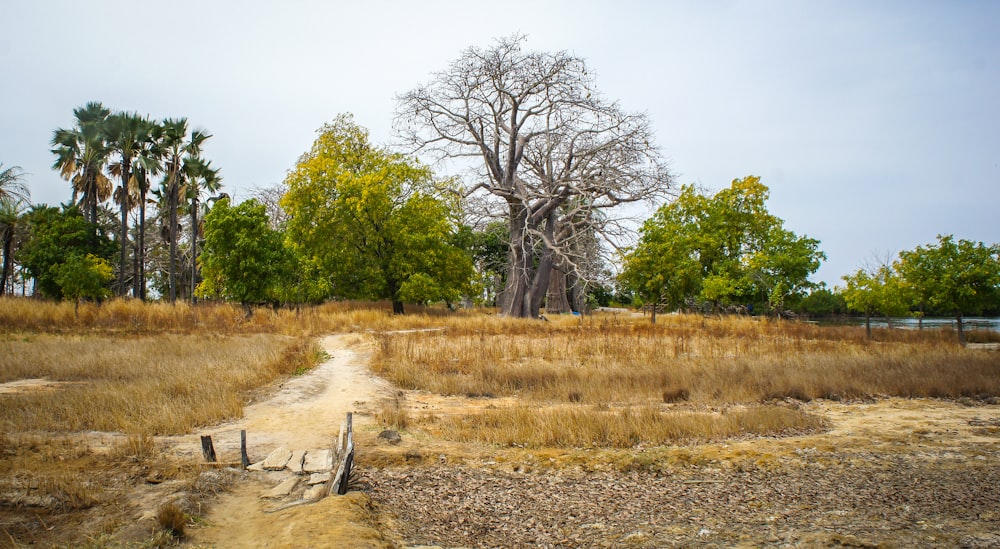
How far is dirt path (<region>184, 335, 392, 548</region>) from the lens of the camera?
479 cm

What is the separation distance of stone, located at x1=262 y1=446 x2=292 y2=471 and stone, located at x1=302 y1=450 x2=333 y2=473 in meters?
0.22

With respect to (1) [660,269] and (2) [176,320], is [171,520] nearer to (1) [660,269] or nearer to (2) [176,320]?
(2) [176,320]

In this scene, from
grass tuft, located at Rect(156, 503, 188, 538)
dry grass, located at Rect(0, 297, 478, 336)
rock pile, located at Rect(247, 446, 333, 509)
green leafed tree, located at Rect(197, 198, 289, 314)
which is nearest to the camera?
grass tuft, located at Rect(156, 503, 188, 538)

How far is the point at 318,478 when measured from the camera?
20.1 ft

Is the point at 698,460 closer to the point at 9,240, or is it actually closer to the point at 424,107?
the point at 424,107

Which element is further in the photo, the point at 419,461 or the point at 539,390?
the point at 539,390

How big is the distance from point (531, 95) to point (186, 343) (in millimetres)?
17084

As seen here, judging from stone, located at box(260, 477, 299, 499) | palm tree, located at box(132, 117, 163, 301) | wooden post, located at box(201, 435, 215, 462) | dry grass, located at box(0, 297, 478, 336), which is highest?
palm tree, located at box(132, 117, 163, 301)

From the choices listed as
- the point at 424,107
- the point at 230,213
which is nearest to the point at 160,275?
the point at 230,213

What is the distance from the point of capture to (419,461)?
23.3 feet

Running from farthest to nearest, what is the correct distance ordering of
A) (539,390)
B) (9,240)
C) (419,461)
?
(9,240)
(539,390)
(419,461)

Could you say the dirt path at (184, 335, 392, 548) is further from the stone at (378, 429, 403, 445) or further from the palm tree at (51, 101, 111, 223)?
the palm tree at (51, 101, 111, 223)

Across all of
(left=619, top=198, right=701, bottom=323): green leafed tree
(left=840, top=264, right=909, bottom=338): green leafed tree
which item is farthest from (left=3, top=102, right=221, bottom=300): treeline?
(left=840, top=264, right=909, bottom=338): green leafed tree

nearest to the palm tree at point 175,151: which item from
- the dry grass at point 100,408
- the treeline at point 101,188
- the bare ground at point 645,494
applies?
the treeline at point 101,188
